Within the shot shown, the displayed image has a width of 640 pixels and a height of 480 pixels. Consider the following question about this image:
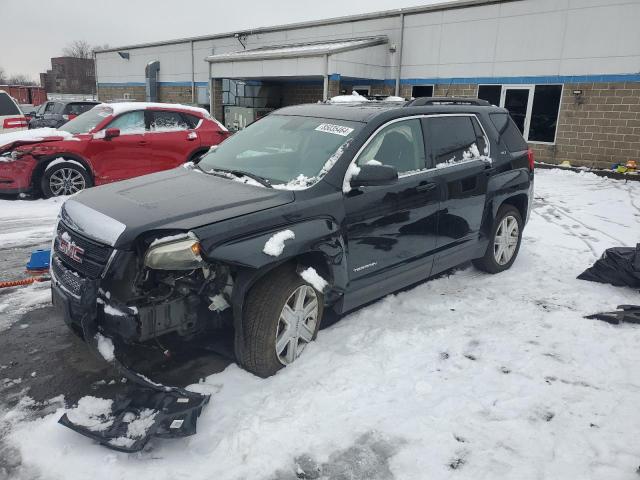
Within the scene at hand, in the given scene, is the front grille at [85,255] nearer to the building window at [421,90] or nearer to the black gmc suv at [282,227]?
the black gmc suv at [282,227]

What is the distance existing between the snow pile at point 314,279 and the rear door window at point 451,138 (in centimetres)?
163

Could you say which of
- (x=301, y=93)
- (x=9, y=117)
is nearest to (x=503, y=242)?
(x=9, y=117)

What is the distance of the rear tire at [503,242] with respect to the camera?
5.30 meters

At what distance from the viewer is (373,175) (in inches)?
137

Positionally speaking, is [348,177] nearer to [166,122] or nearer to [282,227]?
[282,227]

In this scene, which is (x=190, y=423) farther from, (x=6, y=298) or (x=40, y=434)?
(x=6, y=298)

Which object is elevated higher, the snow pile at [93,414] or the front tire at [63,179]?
the front tire at [63,179]

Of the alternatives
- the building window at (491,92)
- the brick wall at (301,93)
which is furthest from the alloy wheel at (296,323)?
the brick wall at (301,93)

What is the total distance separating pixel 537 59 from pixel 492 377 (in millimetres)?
13808

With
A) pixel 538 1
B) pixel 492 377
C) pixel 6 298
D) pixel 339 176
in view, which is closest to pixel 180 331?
pixel 339 176

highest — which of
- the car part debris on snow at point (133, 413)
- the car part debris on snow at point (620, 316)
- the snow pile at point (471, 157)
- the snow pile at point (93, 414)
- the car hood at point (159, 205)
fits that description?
the snow pile at point (471, 157)

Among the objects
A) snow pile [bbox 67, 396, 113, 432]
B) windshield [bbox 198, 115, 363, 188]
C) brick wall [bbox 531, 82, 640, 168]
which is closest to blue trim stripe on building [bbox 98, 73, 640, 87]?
brick wall [bbox 531, 82, 640, 168]

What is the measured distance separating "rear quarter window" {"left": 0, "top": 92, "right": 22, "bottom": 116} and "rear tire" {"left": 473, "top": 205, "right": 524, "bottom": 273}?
398 inches

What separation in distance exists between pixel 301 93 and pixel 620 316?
751 inches
